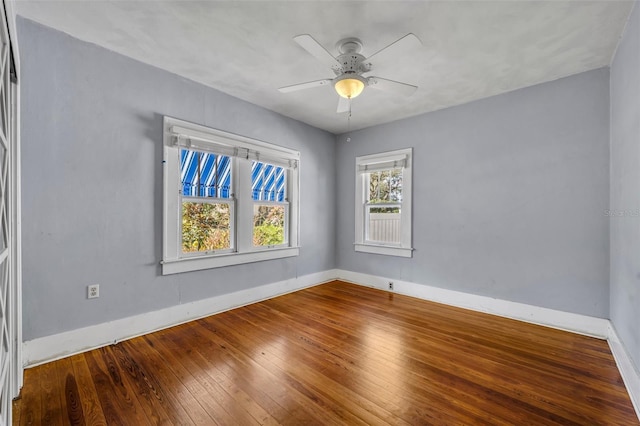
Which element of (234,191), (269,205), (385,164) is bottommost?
(269,205)

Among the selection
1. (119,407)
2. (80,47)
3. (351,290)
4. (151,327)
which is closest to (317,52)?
(80,47)

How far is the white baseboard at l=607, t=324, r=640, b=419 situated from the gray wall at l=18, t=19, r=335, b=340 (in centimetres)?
352

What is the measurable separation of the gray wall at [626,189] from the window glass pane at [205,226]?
3.64 m

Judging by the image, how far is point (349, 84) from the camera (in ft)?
7.76

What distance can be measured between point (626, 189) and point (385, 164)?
2608 mm

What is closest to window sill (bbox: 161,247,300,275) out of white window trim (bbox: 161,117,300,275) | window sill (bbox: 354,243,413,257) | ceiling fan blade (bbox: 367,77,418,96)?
white window trim (bbox: 161,117,300,275)

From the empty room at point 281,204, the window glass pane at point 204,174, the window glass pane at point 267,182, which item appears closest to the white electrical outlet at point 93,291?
the empty room at point 281,204

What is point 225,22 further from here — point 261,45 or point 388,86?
point 388,86

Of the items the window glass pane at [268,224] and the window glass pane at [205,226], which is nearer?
the window glass pane at [205,226]

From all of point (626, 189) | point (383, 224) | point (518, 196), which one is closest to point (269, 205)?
point (383, 224)

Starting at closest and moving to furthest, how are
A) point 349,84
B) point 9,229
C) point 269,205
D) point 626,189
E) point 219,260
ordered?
1. point 9,229
2. point 626,189
3. point 349,84
4. point 219,260
5. point 269,205

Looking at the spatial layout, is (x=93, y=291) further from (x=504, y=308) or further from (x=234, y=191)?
(x=504, y=308)

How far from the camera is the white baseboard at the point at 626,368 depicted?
5.68ft

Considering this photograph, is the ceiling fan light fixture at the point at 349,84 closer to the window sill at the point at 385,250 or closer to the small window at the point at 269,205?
the small window at the point at 269,205
